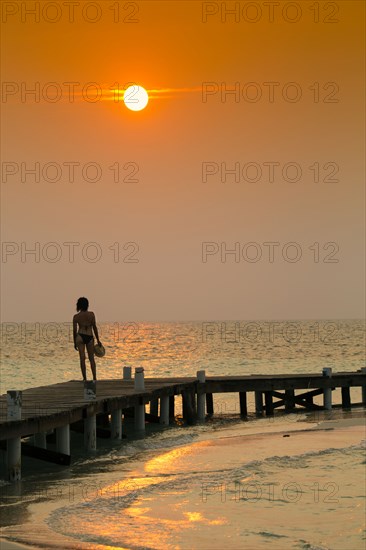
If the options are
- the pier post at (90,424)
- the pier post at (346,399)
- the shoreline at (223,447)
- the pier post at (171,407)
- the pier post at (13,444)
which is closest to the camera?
the shoreline at (223,447)

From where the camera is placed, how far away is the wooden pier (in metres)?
18.0

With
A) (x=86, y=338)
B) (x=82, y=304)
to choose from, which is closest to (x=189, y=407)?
(x=86, y=338)

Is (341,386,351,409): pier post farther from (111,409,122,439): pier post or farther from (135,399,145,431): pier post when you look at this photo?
(111,409,122,439): pier post

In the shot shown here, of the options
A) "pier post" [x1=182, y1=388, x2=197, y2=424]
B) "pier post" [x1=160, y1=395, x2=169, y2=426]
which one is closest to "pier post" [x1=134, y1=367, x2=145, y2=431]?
"pier post" [x1=160, y1=395, x2=169, y2=426]

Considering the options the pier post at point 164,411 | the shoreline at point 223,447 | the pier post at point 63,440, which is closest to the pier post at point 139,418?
the shoreline at point 223,447

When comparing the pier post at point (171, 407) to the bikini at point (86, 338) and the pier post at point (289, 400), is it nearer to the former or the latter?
the pier post at point (289, 400)

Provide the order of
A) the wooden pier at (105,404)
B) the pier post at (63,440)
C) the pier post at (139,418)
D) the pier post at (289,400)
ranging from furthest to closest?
the pier post at (289,400) → the pier post at (139,418) → the pier post at (63,440) → the wooden pier at (105,404)

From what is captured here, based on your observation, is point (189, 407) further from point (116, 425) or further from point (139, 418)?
point (116, 425)

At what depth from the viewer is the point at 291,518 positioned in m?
15.3

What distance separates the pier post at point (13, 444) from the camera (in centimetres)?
1773

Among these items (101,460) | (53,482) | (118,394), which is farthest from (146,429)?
(53,482)

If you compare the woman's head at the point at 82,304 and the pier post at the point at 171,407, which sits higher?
the woman's head at the point at 82,304

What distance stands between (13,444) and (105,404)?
18.6 feet

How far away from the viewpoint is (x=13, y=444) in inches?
703
